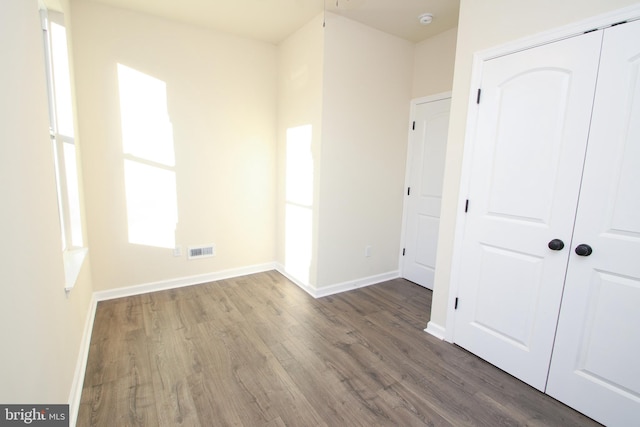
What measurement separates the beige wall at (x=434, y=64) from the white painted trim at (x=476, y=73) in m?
1.11

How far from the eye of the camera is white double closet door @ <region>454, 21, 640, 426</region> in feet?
5.16

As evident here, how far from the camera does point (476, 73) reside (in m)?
2.15

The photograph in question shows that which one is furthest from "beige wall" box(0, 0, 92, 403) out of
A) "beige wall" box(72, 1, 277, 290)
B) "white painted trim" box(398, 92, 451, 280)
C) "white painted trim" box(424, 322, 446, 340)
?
"white painted trim" box(398, 92, 451, 280)

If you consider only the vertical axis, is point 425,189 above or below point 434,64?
below

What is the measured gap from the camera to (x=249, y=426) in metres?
1.62

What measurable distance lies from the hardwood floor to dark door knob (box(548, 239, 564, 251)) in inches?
38.1

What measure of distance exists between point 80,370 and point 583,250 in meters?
3.20

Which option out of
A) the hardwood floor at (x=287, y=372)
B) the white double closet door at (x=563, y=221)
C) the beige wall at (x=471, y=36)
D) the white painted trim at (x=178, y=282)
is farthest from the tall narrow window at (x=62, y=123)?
the white double closet door at (x=563, y=221)

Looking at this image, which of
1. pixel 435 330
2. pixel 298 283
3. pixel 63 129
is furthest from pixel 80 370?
pixel 435 330

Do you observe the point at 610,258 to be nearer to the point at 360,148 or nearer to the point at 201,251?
→ the point at 360,148

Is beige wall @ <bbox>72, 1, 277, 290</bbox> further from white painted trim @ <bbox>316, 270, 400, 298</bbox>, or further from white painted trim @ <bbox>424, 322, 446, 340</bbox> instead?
white painted trim @ <bbox>424, 322, 446, 340</bbox>

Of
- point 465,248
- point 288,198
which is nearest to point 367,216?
point 288,198

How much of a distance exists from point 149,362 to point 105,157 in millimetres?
2011

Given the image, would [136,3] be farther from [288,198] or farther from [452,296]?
[452,296]
